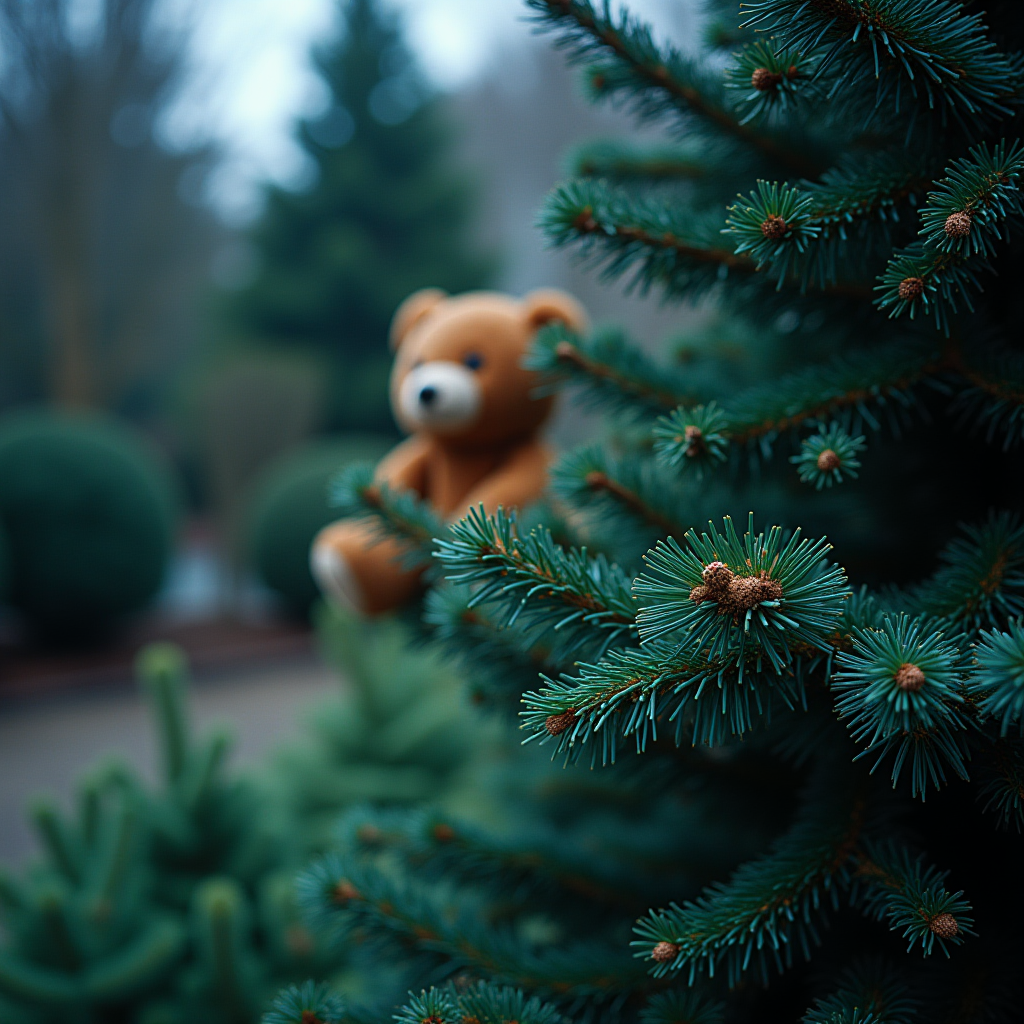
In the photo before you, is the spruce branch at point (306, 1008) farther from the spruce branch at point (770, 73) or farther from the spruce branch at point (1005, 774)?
the spruce branch at point (770, 73)

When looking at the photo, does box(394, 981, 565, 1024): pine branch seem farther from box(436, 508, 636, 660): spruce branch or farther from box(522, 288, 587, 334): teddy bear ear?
box(522, 288, 587, 334): teddy bear ear

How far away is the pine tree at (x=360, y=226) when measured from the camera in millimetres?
10844

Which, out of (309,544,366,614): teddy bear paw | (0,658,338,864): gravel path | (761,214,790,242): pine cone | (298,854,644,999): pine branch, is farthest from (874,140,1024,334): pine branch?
(0,658,338,864): gravel path

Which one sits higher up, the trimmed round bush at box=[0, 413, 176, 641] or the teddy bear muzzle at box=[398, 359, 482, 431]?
the trimmed round bush at box=[0, 413, 176, 641]

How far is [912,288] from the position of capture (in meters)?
0.76

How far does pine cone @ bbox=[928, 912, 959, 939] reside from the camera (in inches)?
27.4

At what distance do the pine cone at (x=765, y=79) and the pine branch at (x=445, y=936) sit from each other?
0.99 meters

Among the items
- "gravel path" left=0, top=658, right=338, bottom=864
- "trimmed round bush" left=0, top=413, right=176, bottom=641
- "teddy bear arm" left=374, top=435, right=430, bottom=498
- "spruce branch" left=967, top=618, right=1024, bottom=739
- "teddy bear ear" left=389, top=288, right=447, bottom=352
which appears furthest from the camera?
"trimmed round bush" left=0, top=413, right=176, bottom=641

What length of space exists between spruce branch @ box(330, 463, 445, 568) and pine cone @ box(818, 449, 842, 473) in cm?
52

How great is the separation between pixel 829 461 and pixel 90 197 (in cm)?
1150

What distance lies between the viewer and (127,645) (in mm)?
7293

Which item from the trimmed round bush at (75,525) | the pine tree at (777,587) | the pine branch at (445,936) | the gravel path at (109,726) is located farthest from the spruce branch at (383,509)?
the trimmed round bush at (75,525)

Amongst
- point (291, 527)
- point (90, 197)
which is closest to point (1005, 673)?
point (291, 527)

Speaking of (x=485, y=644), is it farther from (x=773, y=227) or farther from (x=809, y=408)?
(x=773, y=227)
